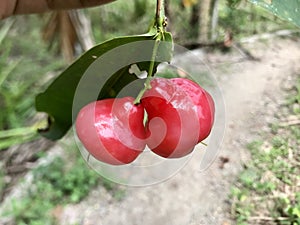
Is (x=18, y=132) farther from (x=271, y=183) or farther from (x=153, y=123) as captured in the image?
(x=153, y=123)

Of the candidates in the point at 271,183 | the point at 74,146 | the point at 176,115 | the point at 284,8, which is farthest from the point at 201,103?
the point at 74,146

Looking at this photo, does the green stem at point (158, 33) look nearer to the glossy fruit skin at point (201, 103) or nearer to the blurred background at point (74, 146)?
the glossy fruit skin at point (201, 103)

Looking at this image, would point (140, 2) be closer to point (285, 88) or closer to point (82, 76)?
point (285, 88)

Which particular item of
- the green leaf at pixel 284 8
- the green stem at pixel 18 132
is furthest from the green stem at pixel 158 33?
the green stem at pixel 18 132

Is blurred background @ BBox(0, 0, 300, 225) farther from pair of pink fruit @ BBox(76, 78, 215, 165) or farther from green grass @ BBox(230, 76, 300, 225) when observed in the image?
pair of pink fruit @ BBox(76, 78, 215, 165)

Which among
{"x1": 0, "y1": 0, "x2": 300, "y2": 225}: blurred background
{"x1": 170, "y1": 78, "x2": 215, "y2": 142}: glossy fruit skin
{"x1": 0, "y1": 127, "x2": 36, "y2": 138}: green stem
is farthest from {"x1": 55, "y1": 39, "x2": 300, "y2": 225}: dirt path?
{"x1": 170, "y1": 78, "x2": 215, "y2": 142}: glossy fruit skin

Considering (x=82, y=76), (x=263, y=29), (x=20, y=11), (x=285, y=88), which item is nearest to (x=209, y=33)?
(x=263, y=29)
